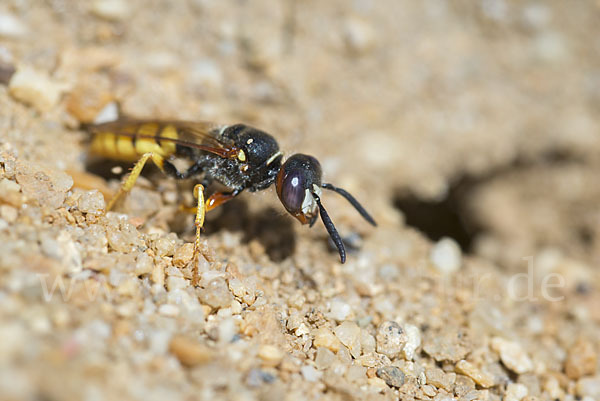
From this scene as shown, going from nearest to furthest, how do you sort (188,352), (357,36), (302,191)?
(188,352)
(302,191)
(357,36)

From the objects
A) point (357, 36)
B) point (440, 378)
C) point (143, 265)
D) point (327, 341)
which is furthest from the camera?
point (357, 36)

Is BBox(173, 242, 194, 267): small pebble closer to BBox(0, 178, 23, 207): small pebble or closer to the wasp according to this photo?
the wasp

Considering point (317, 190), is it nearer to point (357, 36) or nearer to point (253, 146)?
point (253, 146)

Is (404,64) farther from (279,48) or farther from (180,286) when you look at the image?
(180,286)

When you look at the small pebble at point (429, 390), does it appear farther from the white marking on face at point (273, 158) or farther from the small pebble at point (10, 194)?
the small pebble at point (10, 194)

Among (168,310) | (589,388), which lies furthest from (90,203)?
(589,388)

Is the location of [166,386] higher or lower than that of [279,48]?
lower

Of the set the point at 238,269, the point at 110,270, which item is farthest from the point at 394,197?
the point at 110,270
